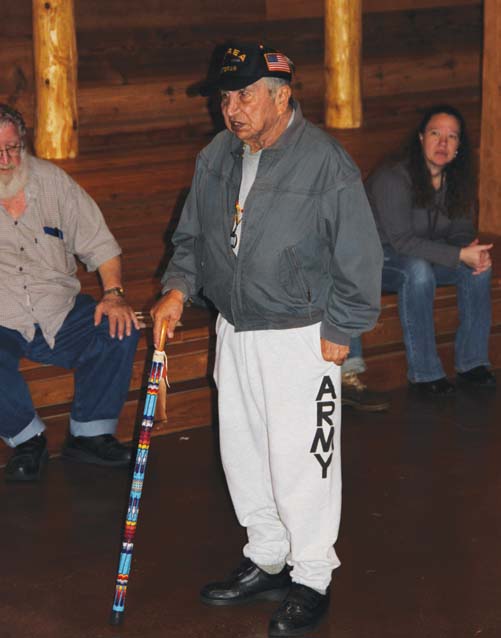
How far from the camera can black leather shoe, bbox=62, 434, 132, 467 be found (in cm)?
412

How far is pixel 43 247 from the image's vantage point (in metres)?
4.13

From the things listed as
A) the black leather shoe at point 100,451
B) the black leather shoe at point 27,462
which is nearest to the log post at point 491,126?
the black leather shoe at point 100,451

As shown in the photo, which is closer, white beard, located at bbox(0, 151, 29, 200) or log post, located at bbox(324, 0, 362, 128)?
white beard, located at bbox(0, 151, 29, 200)

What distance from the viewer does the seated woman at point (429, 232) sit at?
4699 mm

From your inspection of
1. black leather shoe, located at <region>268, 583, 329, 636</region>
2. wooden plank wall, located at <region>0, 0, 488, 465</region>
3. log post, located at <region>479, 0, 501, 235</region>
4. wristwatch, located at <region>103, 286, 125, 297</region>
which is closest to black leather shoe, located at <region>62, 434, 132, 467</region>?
wristwatch, located at <region>103, 286, 125, 297</region>

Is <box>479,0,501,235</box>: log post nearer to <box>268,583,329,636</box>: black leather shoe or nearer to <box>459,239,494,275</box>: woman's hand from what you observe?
<box>459,239,494,275</box>: woman's hand

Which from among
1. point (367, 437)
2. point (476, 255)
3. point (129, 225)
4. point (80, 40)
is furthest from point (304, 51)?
point (367, 437)

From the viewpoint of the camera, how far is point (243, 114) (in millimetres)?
2887

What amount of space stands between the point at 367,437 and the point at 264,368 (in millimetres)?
1460

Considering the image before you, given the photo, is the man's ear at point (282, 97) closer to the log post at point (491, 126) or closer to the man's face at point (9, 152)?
the man's face at point (9, 152)

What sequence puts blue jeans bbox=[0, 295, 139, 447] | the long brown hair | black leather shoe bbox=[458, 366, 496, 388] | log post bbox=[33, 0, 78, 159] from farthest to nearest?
log post bbox=[33, 0, 78, 159] < black leather shoe bbox=[458, 366, 496, 388] < the long brown hair < blue jeans bbox=[0, 295, 139, 447]

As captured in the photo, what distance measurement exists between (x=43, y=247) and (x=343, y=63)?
3707mm

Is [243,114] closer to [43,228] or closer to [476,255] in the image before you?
[43,228]

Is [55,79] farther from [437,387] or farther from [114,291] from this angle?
[437,387]
